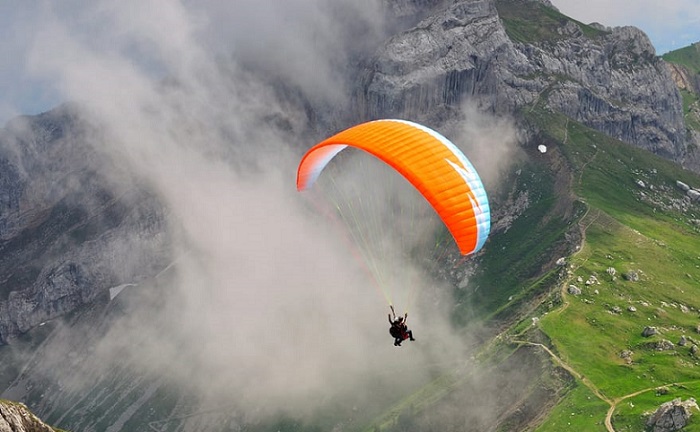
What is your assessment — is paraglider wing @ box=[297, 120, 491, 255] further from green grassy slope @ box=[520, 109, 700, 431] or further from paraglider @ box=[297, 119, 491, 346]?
green grassy slope @ box=[520, 109, 700, 431]

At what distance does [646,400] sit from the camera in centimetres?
10112

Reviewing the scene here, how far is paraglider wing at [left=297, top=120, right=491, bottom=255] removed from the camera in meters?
50.1

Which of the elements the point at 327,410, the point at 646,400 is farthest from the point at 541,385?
the point at 327,410

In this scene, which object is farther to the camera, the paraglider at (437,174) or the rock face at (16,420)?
the paraglider at (437,174)

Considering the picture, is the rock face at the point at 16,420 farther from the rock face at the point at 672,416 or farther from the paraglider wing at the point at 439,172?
the rock face at the point at 672,416

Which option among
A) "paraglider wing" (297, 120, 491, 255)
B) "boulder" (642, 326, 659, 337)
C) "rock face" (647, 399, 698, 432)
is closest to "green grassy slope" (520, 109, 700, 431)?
"boulder" (642, 326, 659, 337)

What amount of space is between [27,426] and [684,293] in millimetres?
141114

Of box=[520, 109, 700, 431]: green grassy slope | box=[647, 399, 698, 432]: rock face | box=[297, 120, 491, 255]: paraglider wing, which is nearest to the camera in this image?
box=[297, 120, 491, 255]: paraglider wing

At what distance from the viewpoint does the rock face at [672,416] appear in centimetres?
8856

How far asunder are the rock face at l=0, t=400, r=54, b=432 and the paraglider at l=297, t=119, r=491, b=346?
28.9 metres

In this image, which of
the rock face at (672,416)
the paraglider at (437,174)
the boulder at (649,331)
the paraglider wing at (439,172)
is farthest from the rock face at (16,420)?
the boulder at (649,331)

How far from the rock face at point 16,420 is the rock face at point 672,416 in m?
76.8

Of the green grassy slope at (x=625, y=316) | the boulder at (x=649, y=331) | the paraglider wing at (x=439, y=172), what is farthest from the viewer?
the boulder at (x=649, y=331)

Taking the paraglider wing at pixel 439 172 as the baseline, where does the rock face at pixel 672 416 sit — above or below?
below
